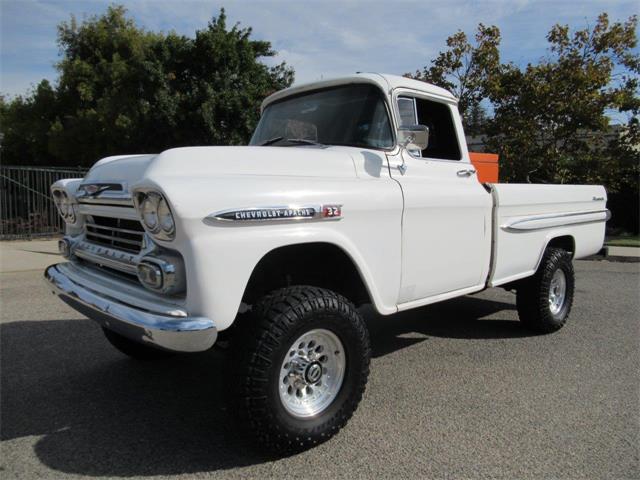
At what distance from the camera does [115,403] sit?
130 inches

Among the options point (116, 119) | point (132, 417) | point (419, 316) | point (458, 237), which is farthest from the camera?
point (116, 119)

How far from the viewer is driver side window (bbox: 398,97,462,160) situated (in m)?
3.84

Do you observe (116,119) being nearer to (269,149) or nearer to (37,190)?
(37,190)

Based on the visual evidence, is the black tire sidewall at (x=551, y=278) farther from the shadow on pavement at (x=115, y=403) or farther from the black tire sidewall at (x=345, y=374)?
the black tire sidewall at (x=345, y=374)

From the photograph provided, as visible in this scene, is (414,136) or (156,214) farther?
(414,136)

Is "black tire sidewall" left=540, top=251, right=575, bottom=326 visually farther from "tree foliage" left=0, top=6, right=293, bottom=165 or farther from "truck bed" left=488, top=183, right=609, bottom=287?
"tree foliage" left=0, top=6, right=293, bottom=165

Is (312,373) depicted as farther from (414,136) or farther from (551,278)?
(551,278)

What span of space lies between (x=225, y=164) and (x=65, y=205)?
144cm

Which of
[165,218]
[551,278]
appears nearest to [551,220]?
[551,278]

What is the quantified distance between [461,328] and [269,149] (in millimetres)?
3084

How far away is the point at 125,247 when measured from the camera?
2.91m

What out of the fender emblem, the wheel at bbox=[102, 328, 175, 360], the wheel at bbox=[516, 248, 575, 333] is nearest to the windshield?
the fender emblem

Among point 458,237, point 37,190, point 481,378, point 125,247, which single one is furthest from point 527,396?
point 37,190

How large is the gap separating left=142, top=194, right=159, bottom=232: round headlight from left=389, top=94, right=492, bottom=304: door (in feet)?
5.18
